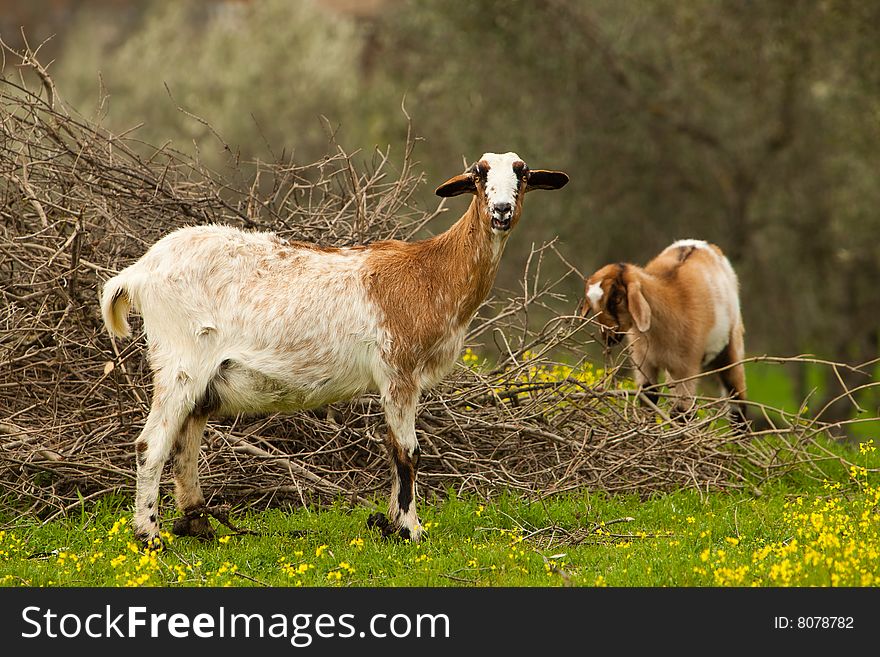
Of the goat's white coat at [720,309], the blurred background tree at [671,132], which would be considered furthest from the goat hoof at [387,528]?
the blurred background tree at [671,132]

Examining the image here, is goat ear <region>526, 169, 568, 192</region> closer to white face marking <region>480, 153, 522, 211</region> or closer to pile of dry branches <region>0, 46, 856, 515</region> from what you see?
white face marking <region>480, 153, 522, 211</region>

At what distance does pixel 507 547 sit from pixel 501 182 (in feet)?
6.89

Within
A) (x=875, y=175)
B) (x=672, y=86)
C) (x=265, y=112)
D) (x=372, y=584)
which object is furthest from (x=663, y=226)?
(x=372, y=584)

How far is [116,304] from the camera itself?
667 cm

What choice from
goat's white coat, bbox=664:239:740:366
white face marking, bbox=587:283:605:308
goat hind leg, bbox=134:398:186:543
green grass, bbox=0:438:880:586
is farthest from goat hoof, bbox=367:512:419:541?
goat's white coat, bbox=664:239:740:366

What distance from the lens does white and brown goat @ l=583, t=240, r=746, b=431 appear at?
8.98m

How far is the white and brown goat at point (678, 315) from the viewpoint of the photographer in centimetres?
898

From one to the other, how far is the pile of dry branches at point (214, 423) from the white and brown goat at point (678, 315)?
0.37 metres

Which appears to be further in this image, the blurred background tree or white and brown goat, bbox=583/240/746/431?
the blurred background tree

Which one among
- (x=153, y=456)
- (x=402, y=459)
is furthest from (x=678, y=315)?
(x=153, y=456)

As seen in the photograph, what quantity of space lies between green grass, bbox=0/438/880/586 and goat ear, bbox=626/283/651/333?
4.43ft

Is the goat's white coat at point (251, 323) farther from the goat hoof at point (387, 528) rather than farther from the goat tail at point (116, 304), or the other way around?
the goat hoof at point (387, 528)

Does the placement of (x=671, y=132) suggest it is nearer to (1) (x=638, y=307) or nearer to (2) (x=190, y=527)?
(1) (x=638, y=307)

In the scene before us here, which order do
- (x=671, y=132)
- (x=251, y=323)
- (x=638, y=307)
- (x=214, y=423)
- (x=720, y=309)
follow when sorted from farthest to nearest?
(x=671, y=132) < (x=720, y=309) < (x=638, y=307) < (x=214, y=423) < (x=251, y=323)
